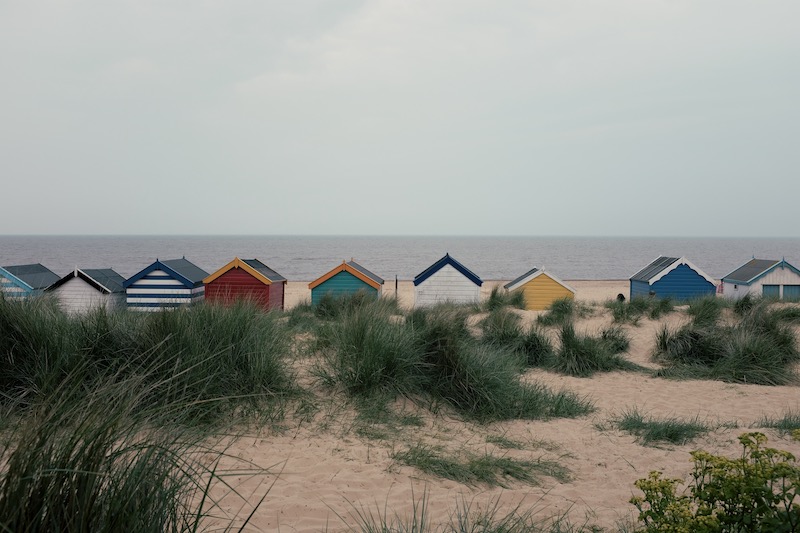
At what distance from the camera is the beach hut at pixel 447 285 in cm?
1620

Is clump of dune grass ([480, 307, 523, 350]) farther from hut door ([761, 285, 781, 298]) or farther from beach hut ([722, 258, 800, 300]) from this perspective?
hut door ([761, 285, 781, 298])

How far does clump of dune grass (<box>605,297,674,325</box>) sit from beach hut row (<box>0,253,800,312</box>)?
81.7 inches

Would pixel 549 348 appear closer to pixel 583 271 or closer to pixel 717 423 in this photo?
pixel 717 423

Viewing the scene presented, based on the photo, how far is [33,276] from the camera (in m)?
14.0

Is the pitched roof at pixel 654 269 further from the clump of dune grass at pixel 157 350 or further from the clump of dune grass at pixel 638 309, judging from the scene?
the clump of dune grass at pixel 157 350

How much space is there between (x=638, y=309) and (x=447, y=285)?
4.94 metres

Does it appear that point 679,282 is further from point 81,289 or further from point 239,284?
point 81,289

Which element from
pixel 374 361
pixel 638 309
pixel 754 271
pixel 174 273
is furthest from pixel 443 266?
pixel 754 271

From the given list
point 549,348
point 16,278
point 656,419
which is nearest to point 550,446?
point 656,419

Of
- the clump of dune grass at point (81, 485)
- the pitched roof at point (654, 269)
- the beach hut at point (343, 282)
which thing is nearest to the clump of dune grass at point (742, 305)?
the pitched roof at point (654, 269)

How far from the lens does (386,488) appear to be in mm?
4918

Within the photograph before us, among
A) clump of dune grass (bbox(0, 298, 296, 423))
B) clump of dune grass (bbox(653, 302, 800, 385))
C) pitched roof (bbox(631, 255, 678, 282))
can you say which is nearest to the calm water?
pitched roof (bbox(631, 255, 678, 282))

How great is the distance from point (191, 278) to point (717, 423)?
1134cm

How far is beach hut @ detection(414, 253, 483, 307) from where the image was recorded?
1620 centimetres
